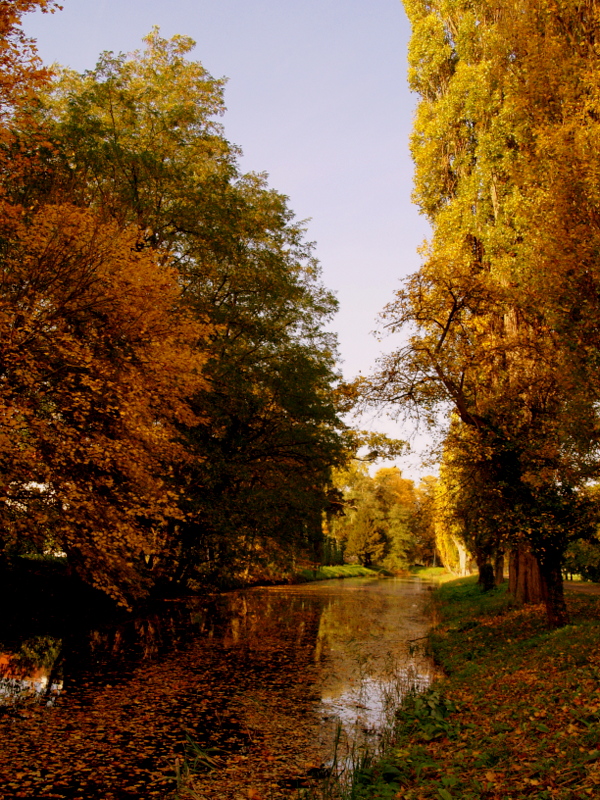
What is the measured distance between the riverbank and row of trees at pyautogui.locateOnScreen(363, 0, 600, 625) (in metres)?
2.29

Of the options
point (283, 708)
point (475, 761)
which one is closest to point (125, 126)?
point (283, 708)

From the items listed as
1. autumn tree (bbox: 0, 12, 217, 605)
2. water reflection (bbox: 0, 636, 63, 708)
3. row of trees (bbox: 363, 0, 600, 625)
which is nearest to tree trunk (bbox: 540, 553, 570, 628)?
row of trees (bbox: 363, 0, 600, 625)

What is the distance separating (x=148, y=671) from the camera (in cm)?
1079

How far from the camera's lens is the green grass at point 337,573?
1719 inches

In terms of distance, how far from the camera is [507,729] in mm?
6113

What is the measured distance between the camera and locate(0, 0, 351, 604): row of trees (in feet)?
36.3

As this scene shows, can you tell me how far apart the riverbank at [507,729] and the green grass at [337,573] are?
31.3 m

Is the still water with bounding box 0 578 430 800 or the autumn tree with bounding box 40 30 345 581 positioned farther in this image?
the autumn tree with bounding box 40 30 345 581

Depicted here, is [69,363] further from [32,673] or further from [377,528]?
[377,528]

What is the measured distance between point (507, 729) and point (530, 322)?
10168mm

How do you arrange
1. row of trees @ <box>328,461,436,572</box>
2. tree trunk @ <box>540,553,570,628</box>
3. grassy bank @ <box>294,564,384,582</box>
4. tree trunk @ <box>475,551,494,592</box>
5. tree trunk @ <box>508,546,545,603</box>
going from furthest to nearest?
1. row of trees @ <box>328,461,436,572</box>
2. grassy bank @ <box>294,564,384,582</box>
3. tree trunk @ <box>475,551,494,592</box>
4. tree trunk @ <box>508,546,545,603</box>
5. tree trunk @ <box>540,553,570,628</box>

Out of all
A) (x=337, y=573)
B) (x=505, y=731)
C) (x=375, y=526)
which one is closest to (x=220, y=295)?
(x=505, y=731)

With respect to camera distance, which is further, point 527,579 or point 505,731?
point 527,579

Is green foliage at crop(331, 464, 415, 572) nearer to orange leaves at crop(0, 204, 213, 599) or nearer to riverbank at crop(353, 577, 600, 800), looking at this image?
orange leaves at crop(0, 204, 213, 599)
